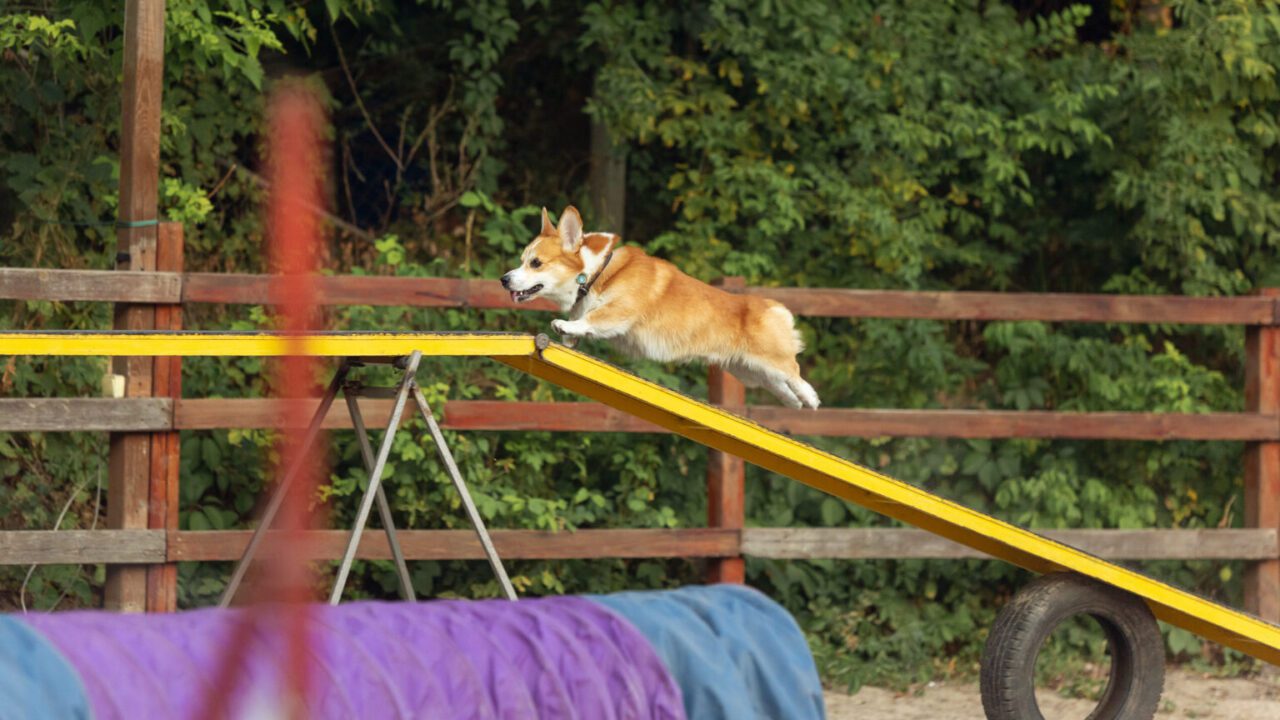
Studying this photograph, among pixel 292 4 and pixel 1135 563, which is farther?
pixel 292 4

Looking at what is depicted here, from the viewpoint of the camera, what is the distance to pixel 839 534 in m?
6.52

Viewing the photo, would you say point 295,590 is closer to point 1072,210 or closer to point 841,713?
point 841,713

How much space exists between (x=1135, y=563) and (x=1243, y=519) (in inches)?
22.0

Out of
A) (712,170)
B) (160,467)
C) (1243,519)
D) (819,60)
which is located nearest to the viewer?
(160,467)

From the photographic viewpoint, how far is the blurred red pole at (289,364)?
2.18 ft

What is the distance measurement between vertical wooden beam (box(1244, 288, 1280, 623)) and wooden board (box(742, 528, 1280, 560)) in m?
0.13

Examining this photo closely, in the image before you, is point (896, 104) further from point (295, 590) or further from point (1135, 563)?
point (295, 590)

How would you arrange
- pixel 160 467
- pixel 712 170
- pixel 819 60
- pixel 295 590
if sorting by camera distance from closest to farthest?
pixel 295 590 < pixel 160 467 < pixel 819 60 < pixel 712 170

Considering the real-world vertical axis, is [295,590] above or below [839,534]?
above

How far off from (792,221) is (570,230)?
383 centimetres

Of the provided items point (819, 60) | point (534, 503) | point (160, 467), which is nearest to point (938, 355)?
point (819, 60)

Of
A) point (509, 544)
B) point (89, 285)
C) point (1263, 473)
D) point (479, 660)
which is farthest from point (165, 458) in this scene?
point (1263, 473)

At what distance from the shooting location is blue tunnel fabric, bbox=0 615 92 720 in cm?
239

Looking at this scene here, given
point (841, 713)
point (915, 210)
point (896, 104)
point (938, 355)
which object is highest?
point (896, 104)
